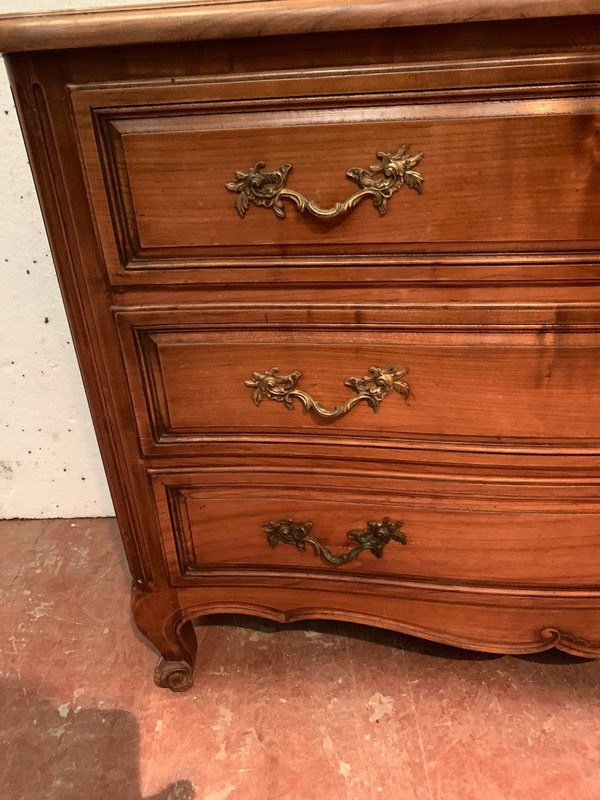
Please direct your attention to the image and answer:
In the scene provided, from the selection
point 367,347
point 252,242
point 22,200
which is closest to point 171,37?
point 252,242

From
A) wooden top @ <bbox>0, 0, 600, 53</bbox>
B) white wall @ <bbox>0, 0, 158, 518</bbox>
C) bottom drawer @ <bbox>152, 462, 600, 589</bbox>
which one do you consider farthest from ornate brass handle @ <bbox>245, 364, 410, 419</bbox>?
white wall @ <bbox>0, 0, 158, 518</bbox>

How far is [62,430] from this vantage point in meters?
1.46

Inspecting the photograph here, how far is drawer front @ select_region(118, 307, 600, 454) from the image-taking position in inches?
27.4

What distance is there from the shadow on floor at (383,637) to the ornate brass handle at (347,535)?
15.3 inches

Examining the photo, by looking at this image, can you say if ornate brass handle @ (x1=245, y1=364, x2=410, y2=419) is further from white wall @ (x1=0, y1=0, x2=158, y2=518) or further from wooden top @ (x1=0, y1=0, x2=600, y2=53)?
white wall @ (x1=0, y1=0, x2=158, y2=518)

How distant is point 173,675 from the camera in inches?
41.9

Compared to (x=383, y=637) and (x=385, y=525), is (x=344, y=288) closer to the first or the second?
(x=385, y=525)

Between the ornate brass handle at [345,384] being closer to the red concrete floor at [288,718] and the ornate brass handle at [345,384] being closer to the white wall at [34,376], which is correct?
the red concrete floor at [288,718]

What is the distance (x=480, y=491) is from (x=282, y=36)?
59cm

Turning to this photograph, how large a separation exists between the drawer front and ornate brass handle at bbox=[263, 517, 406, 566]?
14cm

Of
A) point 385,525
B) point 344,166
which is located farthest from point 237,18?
point 385,525

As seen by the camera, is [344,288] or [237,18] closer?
[237,18]

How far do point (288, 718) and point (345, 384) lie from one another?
66 cm

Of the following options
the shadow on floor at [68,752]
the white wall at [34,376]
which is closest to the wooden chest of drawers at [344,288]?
the shadow on floor at [68,752]
